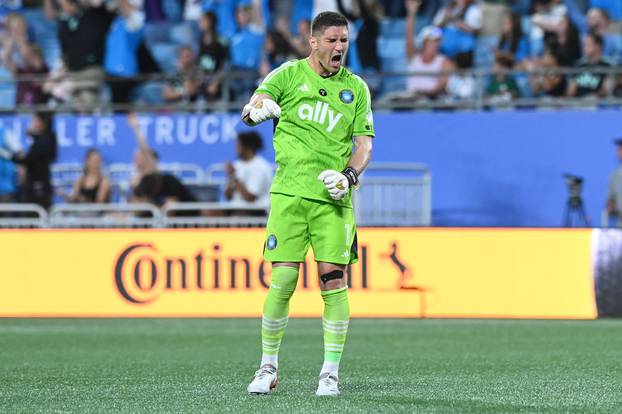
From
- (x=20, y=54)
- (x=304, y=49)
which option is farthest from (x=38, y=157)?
(x=304, y=49)

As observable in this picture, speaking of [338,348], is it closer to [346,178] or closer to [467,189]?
[346,178]

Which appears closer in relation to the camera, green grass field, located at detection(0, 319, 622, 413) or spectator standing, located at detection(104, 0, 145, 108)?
green grass field, located at detection(0, 319, 622, 413)

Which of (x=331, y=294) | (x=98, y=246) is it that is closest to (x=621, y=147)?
(x=98, y=246)

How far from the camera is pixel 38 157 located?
1914 cm

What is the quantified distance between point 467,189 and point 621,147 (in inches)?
82.2

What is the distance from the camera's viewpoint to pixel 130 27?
20281 millimetres

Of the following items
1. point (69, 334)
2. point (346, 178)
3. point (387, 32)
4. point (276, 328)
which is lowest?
point (69, 334)

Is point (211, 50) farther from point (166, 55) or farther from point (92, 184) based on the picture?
point (92, 184)

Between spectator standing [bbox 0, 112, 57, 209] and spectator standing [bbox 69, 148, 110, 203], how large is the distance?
2.01 ft

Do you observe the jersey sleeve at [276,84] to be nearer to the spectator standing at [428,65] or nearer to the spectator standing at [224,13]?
the spectator standing at [428,65]

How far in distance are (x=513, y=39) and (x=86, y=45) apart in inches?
241

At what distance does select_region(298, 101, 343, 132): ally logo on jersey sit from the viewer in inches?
301

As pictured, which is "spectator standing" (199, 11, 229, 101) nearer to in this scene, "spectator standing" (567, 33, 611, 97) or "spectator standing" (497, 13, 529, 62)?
"spectator standing" (497, 13, 529, 62)

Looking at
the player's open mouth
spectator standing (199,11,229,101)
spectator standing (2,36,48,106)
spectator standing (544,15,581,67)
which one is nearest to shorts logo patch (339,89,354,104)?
the player's open mouth
